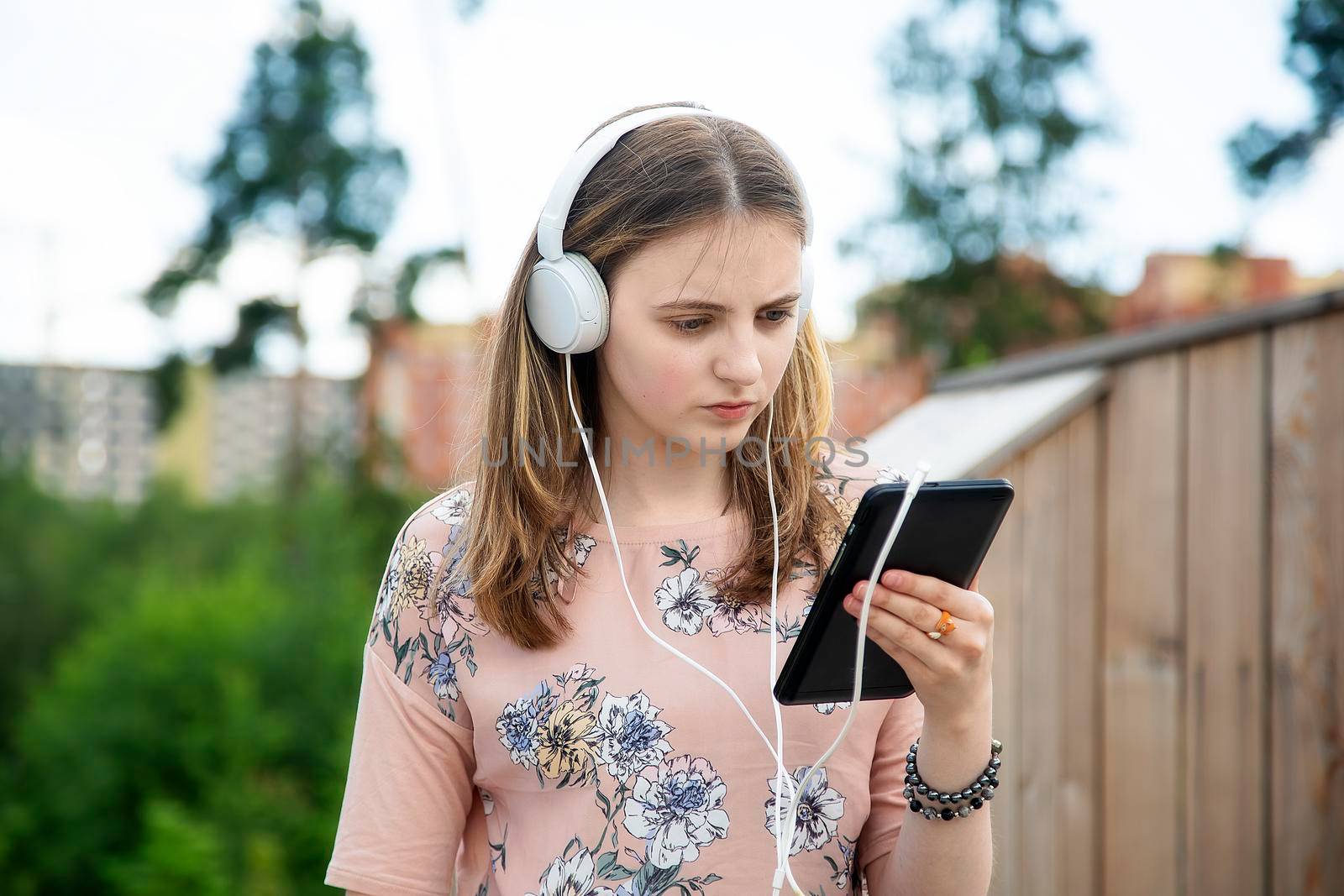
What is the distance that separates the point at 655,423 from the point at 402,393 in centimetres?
1488

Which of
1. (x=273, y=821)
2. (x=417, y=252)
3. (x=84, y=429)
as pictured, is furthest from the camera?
(x=84, y=429)

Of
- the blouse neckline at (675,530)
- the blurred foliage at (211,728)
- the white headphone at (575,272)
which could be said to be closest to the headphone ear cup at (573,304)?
the white headphone at (575,272)

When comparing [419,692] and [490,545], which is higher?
[490,545]

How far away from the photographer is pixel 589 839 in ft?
4.21

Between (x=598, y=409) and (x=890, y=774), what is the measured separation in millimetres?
634

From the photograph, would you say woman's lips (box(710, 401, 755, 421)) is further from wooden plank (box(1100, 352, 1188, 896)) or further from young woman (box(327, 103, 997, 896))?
wooden plank (box(1100, 352, 1188, 896))

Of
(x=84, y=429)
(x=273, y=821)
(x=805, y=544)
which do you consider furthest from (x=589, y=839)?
(x=84, y=429)

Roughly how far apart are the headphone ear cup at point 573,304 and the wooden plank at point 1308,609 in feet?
3.83

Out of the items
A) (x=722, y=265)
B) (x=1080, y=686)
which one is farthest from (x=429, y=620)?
(x=1080, y=686)

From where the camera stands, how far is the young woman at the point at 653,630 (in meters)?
1.27

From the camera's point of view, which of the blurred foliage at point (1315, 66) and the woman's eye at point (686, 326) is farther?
the blurred foliage at point (1315, 66)

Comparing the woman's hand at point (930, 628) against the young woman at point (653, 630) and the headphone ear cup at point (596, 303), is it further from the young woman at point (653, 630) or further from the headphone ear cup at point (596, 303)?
the headphone ear cup at point (596, 303)

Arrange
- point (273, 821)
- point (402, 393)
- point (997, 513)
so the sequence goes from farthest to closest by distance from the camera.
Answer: point (402, 393)
point (273, 821)
point (997, 513)

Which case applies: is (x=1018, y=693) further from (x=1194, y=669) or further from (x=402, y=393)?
(x=402, y=393)
